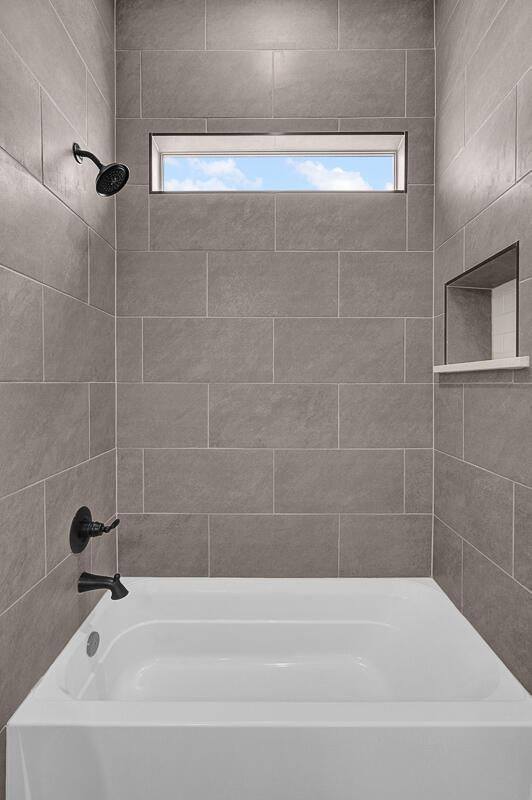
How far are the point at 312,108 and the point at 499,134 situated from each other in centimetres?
90

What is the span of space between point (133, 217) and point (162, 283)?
0.99 ft

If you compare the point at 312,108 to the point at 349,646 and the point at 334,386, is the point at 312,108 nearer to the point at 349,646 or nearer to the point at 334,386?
the point at 334,386

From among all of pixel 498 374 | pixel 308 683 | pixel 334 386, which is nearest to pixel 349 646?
pixel 308 683

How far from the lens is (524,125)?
141 cm

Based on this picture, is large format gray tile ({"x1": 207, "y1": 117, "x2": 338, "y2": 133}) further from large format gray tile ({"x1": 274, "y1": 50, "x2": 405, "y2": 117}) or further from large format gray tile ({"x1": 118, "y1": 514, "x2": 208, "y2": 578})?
large format gray tile ({"x1": 118, "y1": 514, "x2": 208, "y2": 578})

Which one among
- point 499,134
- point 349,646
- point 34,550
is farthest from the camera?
point 349,646

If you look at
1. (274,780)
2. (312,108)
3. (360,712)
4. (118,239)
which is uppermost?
(312,108)

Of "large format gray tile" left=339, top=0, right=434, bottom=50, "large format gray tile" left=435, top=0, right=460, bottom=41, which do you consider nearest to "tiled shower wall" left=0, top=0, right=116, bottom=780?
"large format gray tile" left=339, top=0, right=434, bottom=50

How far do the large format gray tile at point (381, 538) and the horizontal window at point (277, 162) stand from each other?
1.40 m

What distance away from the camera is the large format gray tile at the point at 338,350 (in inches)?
86.6

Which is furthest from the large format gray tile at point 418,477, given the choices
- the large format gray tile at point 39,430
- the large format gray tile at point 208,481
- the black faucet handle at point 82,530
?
the large format gray tile at point 39,430

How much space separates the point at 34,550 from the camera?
1.46 meters

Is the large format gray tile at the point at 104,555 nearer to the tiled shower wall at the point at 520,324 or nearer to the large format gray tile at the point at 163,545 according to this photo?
the large format gray tile at the point at 163,545

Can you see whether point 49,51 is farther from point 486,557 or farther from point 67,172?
point 486,557
